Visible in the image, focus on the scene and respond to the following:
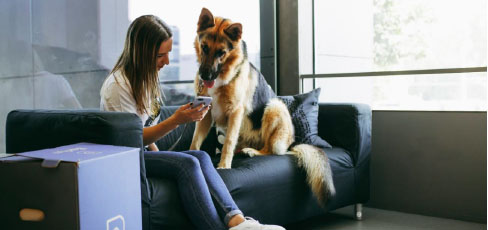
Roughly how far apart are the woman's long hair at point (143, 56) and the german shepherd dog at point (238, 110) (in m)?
0.64

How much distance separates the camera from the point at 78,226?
139cm

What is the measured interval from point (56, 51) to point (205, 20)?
0.81m

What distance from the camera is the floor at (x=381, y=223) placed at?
2.93m

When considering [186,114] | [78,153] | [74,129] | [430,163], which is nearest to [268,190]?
[186,114]

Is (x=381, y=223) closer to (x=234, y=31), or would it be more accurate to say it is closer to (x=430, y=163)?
(x=430, y=163)

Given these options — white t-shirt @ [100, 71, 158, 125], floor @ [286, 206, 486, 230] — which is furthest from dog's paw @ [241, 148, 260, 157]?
white t-shirt @ [100, 71, 158, 125]

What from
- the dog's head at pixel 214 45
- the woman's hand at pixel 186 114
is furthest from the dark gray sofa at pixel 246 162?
the dog's head at pixel 214 45

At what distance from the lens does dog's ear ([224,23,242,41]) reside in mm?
2740

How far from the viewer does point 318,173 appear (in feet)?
8.64

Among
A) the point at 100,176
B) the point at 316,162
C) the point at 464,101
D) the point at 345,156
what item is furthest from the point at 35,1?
the point at 464,101

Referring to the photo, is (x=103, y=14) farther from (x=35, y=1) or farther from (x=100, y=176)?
(x=100, y=176)

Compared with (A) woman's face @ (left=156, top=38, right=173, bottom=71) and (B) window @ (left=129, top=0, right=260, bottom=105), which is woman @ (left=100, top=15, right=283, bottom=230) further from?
(B) window @ (left=129, top=0, right=260, bottom=105)

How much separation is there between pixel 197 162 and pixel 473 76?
2.01 metres

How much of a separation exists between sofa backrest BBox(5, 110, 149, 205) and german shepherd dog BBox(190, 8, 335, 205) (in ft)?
2.78
